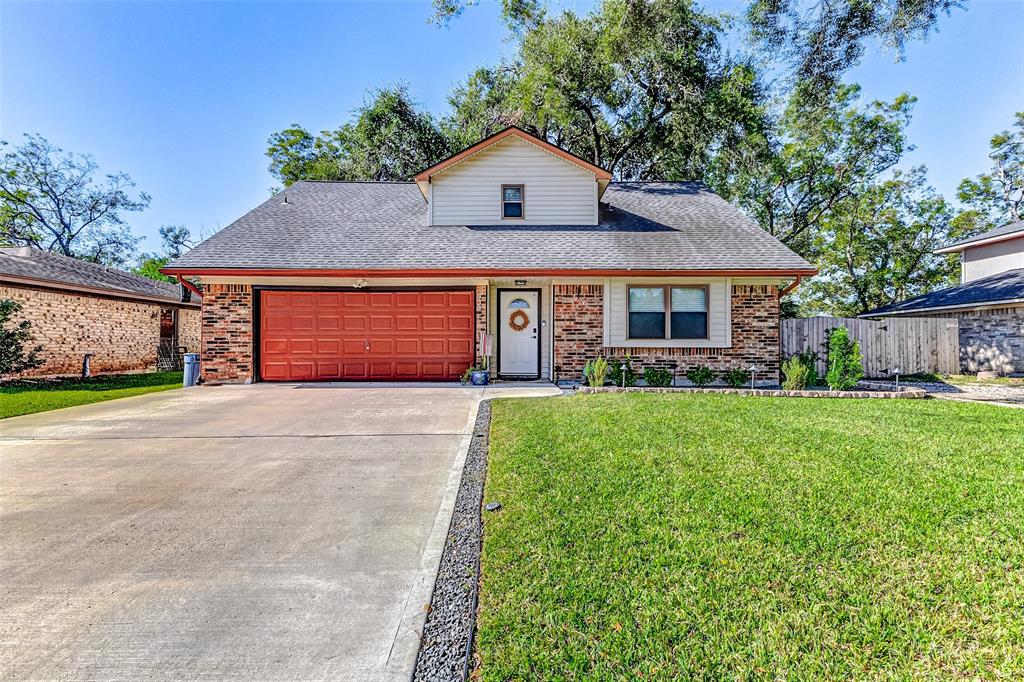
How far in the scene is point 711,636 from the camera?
1.98 meters

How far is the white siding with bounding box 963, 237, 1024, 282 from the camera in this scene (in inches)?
630

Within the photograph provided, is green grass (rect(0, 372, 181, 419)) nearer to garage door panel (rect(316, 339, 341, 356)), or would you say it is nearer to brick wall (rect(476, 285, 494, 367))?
garage door panel (rect(316, 339, 341, 356))

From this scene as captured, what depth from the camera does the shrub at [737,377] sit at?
32.1 feet

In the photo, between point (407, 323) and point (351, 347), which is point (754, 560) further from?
point (351, 347)

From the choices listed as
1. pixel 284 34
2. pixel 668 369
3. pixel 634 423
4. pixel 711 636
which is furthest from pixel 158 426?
pixel 284 34

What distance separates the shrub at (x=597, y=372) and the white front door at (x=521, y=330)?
5.08 ft

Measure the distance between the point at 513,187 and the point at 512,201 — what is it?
354 millimetres

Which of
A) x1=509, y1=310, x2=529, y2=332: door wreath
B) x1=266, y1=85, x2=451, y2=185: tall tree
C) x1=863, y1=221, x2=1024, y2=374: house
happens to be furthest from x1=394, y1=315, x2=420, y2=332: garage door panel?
x1=863, y1=221, x2=1024, y2=374: house

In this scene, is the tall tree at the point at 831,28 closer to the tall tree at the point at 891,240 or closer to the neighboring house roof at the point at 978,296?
the neighboring house roof at the point at 978,296

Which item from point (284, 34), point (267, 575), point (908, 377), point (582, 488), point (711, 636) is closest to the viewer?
point (711, 636)

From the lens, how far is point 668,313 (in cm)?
1023

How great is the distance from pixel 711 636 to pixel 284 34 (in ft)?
47.3

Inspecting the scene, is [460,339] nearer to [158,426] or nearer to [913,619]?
[158,426]

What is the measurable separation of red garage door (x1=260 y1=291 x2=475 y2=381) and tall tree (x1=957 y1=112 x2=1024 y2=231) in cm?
2871
